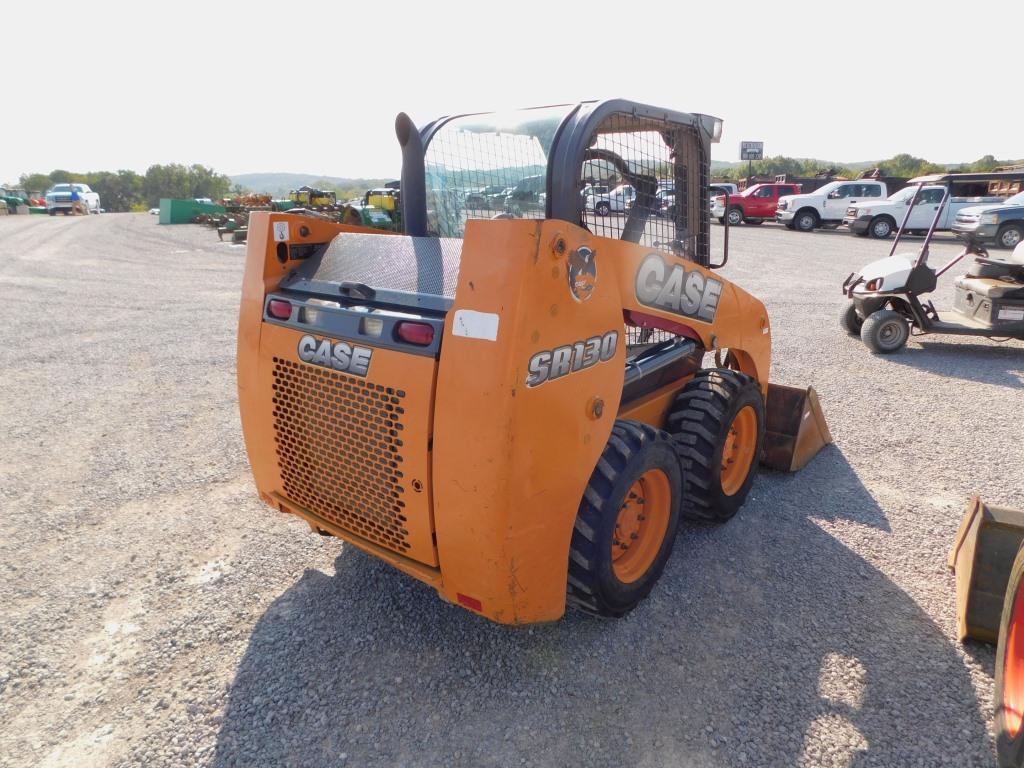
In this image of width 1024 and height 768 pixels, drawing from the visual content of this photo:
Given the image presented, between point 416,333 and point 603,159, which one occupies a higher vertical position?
point 603,159

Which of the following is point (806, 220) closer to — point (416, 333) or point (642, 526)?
point (642, 526)

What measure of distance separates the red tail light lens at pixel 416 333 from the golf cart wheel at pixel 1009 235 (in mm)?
18561

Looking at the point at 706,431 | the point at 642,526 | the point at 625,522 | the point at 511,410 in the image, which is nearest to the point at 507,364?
the point at 511,410

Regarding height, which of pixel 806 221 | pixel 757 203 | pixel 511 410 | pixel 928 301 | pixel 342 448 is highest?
pixel 757 203

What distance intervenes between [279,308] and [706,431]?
2.16 meters

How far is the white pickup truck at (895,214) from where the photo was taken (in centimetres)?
1962

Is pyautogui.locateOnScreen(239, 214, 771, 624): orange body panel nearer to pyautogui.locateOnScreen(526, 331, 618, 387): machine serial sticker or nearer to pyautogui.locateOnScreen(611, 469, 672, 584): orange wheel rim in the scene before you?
pyautogui.locateOnScreen(526, 331, 618, 387): machine serial sticker

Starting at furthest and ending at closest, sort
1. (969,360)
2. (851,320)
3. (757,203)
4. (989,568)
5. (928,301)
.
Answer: (757,203), (851,320), (928,301), (969,360), (989,568)

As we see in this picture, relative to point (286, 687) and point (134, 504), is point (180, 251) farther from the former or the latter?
point (286, 687)

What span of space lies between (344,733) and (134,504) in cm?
242

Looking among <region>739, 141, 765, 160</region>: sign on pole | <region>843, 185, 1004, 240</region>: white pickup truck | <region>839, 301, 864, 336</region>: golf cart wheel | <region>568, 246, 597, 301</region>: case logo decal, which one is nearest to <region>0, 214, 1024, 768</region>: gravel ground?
<region>568, 246, 597, 301</region>: case logo decal

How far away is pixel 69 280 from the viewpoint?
42.1 feet

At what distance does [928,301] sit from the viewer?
773 cm

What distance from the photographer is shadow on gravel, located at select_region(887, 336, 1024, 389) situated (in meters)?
6.77
